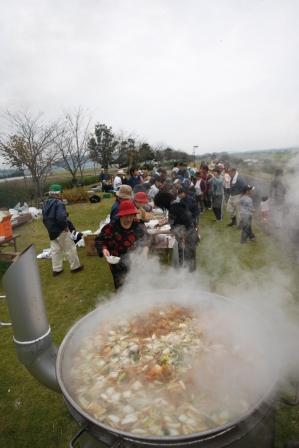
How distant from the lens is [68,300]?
5648 millimetres

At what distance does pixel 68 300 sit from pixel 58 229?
5.38 ft

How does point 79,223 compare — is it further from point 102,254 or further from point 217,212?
point 102,254

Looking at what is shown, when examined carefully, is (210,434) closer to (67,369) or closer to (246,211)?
(67,369)

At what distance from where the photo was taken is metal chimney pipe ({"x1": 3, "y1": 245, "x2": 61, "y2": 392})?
7.41ft

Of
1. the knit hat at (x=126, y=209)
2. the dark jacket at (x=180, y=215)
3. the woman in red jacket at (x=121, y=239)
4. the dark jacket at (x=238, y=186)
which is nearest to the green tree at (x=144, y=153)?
the dark jacket at (x=238, y=186)

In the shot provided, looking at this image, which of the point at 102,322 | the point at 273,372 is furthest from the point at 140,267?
the point at 273,372

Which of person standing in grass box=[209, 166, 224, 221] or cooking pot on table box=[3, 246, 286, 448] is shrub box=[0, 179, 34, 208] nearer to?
person standing in grass box=[209, 166, 224, 221]

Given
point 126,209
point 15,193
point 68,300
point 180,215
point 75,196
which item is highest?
point 126,209

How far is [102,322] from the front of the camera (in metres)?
3.12

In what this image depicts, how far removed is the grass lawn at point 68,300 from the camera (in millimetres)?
3000

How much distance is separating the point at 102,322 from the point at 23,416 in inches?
56.1

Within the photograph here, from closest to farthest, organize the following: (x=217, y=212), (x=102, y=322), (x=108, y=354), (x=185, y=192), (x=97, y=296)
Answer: (x=108, y=354), (x=102, y=322), (x=97, y=296), (x=185, y=192), (x=217, y=212)

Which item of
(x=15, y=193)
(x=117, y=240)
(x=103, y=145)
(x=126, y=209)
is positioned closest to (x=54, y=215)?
(x=117, y=240)

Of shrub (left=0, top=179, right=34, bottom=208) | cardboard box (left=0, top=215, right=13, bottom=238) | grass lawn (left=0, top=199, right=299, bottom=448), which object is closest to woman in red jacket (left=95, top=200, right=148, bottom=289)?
grass lawn (left=0, top=199, right=299, bottom=448)
